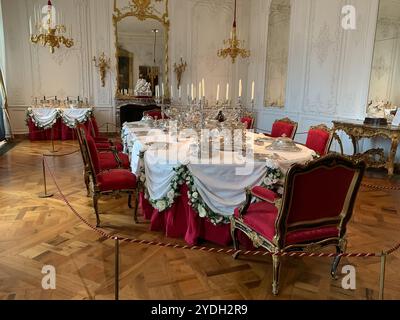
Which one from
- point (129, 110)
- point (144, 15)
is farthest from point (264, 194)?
point (144, 15)

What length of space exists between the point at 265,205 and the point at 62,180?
340 cm

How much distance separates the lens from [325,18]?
6.73m

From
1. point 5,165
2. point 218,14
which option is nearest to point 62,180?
point 5,165

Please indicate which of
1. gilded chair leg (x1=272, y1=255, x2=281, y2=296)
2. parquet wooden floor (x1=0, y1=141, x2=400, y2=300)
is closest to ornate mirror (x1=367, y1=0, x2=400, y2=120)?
parquet wooden floor (x1=0, y1=141, x2=400, y2=300)

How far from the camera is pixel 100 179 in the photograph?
3.24 metres

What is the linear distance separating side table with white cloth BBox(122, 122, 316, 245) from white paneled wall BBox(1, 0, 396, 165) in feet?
12.9

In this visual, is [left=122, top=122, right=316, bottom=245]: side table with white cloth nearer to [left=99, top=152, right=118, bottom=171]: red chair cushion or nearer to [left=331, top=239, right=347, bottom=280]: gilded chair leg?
[left=331, top=239, right=347, bottom=280]: gilded chair leg

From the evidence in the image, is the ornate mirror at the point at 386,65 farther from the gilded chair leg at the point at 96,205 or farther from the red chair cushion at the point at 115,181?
the gilded chair leg at the point at 96,205

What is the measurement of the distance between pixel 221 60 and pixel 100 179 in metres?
7.12

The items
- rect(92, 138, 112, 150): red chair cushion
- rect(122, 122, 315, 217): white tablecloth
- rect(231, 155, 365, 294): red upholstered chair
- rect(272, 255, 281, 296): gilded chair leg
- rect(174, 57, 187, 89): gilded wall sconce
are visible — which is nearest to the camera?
rect(231, 155, 365, 294): red upholstered chair

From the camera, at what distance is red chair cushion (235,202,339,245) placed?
218 cm

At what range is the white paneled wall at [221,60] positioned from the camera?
6289mm

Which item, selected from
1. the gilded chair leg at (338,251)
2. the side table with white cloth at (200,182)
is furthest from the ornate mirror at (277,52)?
the gilded chair leg at (338,251)

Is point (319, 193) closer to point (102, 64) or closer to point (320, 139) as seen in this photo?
point (320, 139)
